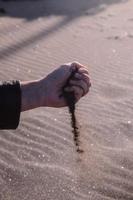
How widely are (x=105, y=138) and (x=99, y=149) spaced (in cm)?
26

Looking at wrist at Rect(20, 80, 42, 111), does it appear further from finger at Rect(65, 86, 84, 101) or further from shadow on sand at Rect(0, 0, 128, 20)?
shadow on sand at Rect(0, 0, 128, 20)

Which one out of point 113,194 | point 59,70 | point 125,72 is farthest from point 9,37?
point 59,70

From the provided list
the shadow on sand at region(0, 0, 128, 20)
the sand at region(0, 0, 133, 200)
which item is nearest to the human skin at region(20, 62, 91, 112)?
the sand at region(0, 0, 133, 200)

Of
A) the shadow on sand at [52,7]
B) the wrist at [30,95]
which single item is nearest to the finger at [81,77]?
the wrist at [30,95]

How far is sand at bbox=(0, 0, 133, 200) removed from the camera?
433 centimetres

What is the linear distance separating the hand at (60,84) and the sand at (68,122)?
3.81ft

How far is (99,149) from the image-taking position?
4973mm

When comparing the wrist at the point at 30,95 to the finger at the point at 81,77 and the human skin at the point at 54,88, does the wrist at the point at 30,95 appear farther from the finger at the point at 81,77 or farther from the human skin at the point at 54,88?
the finger at the point at 81,77

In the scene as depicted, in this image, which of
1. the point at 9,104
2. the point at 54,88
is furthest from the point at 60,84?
the point at 9,104

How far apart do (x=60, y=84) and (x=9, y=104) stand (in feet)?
0.88

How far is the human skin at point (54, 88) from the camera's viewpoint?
3.15 metres

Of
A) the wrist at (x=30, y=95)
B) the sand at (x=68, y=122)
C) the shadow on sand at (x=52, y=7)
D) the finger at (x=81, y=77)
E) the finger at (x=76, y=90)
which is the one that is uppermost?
the finger at (x=81, y=77)

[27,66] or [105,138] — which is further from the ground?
[105,138]

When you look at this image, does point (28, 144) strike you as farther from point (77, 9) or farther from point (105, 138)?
point (77, 9)
